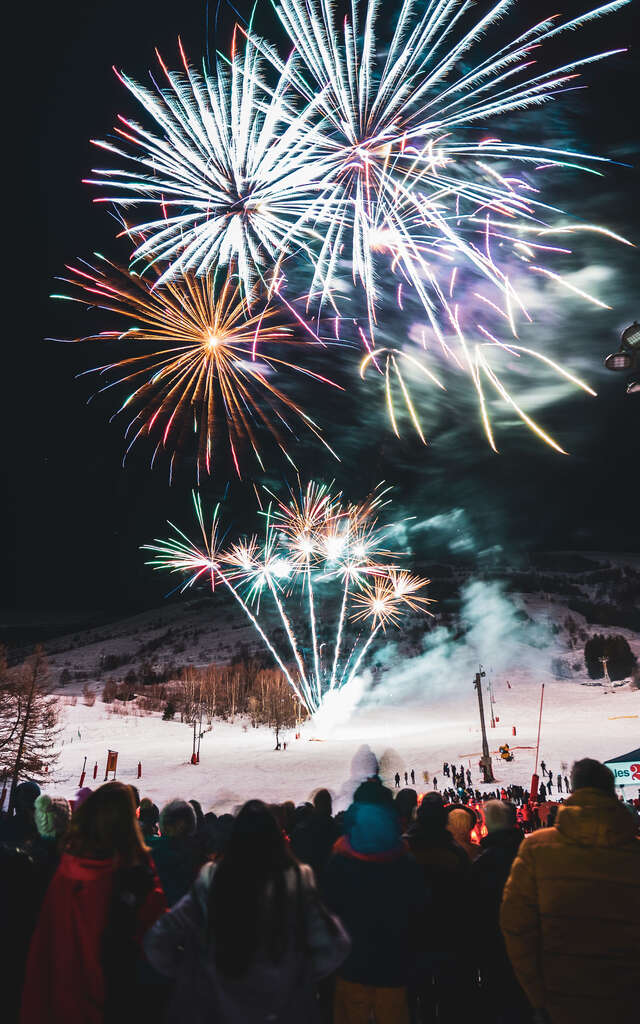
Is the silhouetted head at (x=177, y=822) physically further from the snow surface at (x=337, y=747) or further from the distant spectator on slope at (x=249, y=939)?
the snow surface at (x=337, y=747)

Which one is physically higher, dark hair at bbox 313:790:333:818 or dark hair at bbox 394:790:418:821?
dark hair at bbox 313:790:333:818

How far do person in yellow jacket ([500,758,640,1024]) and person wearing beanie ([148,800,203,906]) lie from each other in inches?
85.7

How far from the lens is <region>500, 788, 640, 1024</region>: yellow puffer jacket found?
2.70m

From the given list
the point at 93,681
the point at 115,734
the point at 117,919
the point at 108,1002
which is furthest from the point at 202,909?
the point at 93,681

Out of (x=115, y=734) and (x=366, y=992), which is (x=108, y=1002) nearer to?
(x=366, y=992)

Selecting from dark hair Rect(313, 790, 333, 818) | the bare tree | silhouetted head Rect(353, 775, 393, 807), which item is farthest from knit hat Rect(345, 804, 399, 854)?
the bare tree

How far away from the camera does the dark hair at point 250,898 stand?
2256 millimetres

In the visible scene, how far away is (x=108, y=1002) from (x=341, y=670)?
122532mm

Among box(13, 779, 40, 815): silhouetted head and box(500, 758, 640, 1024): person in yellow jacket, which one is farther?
box(13, 779, 40, 815): silhouetted head

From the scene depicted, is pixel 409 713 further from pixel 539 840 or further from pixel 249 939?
pixel 249 939

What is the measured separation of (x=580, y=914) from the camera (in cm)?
272

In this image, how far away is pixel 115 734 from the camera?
53156mm

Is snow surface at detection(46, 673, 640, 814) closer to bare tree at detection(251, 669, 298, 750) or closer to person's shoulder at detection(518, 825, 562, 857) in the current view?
bare tree at detection(251, 669, 298, 750)

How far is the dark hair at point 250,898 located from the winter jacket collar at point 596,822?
1.43m
